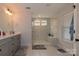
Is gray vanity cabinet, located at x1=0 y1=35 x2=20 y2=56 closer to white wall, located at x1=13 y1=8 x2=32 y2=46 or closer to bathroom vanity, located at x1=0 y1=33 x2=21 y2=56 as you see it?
bathroom vanity, located at x1=0 y1=33 x2=21 y2=56

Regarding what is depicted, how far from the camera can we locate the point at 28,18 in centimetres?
626

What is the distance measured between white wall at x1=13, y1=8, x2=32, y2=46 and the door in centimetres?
74

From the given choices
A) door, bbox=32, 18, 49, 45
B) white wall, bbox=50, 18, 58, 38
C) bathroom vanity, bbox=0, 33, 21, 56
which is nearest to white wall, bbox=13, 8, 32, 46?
door, bbox=32, 18, 49, 45

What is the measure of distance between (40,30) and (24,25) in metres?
1.63

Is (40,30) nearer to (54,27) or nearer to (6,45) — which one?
(54,27)

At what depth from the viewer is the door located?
7093 millimetres

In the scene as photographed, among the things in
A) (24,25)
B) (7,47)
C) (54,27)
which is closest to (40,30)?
(54,27)

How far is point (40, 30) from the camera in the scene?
24.2 feet

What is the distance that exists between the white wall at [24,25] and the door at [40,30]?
0.74 metres

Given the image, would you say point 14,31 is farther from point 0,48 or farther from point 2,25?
point 0,48

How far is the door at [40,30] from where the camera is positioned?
709 cm

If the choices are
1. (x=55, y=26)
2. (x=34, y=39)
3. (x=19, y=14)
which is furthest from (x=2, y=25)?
(x=55, y=26)

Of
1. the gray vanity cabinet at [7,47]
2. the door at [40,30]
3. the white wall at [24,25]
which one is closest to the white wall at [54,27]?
the door at [40,30]

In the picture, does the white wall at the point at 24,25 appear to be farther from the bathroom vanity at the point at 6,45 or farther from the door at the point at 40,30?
the bathroom vanity at the point at 6,45
